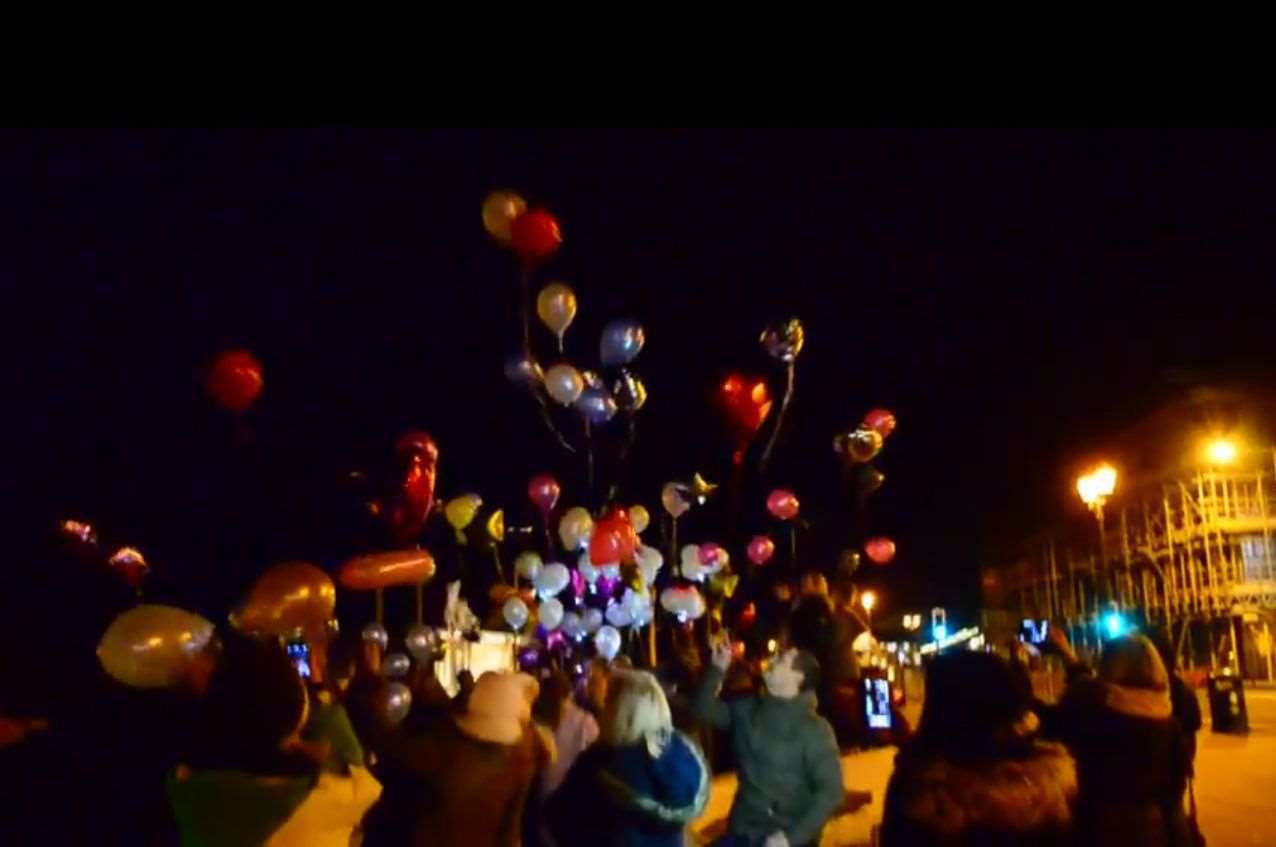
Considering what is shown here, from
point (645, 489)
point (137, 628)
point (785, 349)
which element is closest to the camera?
point (137, 628)

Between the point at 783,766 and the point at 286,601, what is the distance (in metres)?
2.97

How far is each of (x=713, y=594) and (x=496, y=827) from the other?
623 inches

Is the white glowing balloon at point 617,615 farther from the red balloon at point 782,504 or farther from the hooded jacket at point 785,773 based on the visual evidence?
the hooded jacket at point 785,773

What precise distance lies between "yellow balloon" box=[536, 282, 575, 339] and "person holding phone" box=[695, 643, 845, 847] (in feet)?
20.5

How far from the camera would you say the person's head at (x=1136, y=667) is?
15.7ft

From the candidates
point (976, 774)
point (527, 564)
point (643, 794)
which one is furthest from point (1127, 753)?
point (527, 564)

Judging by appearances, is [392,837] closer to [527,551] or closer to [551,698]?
[551,698]

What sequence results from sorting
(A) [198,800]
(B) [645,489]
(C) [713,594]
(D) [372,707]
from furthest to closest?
(B) [645,489], (C) [713,594], (D) [372,707], (A) [198,800]

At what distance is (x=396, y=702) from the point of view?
8484mm

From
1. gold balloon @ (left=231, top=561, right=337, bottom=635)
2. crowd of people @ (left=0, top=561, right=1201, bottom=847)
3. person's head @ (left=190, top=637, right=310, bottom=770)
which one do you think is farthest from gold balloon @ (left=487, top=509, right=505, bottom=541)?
person's head @ (left=190, top=637, right=310, bottom=770)

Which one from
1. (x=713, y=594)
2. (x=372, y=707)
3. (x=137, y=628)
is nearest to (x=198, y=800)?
(x=137, y=628)

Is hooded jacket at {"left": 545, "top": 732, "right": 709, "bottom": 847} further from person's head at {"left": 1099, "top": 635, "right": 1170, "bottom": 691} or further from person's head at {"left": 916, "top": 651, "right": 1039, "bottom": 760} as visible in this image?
person's head at {"left": 1099, "top": 635, "right": 1170, "bottom": 691}

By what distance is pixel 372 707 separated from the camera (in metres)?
6.93

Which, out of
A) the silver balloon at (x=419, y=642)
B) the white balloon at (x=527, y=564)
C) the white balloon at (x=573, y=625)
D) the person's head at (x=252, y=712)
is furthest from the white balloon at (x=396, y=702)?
the white balloon at (x=573, y=625)
